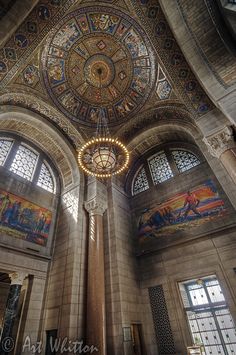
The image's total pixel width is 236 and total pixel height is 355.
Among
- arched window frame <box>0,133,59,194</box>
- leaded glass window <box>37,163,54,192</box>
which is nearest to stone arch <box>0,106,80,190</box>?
→ arched window frame <box>0,133,59,194</box>

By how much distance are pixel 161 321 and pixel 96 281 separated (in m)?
2.83

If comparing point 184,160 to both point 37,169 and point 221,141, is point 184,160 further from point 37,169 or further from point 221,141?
point 37,169

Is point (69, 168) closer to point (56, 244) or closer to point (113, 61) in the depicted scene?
point (56, 244)

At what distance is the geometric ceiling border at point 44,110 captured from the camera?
25.9 feet

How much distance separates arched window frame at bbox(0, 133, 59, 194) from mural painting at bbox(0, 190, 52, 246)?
3.60 ft

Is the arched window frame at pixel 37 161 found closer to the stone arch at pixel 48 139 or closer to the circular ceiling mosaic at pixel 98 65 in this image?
the stone arch at pixel 48 139

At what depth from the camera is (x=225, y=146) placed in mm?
6070

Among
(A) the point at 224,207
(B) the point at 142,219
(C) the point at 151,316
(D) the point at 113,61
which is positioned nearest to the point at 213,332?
(C) the point at 151,316

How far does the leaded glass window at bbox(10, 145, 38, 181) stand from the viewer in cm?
872

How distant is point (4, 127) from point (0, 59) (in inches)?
128

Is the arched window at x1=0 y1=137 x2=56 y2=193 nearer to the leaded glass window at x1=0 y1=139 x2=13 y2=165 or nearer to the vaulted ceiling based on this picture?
the leaded glass window at x1=0 y1=139 x2=13 y2=165

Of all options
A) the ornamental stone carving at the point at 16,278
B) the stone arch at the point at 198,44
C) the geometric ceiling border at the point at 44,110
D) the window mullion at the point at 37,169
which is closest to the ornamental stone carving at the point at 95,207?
the window mullion at the point at 37,169

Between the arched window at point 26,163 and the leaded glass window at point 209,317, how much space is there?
7.41m

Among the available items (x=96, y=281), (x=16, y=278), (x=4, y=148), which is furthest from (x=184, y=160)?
(x=16, y=278)
